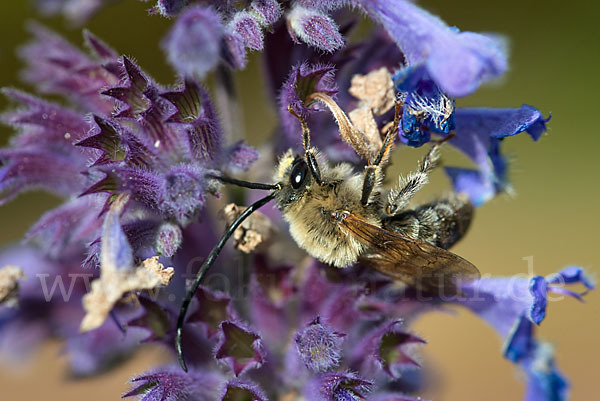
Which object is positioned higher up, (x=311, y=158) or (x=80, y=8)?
(x=311, y=158)

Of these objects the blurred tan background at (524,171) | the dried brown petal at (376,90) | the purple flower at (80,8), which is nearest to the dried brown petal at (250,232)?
the dried brown petal at (376,90)

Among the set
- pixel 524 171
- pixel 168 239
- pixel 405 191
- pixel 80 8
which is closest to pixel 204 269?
pixel 168 239

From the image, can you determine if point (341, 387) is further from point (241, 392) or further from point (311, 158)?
point (311, 158)

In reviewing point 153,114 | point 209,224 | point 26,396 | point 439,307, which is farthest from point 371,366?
point 26,396

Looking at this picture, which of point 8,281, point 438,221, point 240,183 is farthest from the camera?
point 8,281

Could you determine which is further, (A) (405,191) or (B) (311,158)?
(A) (405,191)

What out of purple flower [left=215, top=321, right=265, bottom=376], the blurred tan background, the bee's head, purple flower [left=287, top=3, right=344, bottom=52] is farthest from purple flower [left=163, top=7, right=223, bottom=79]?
the blurred tan background

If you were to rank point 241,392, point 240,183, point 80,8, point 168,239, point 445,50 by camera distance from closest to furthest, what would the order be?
point 445,50 < point 240,183 < point 168,239 < point 241,392 < point 80,8

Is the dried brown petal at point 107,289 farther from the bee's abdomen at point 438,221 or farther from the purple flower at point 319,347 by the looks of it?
the bee's abdomen at point 438,221
